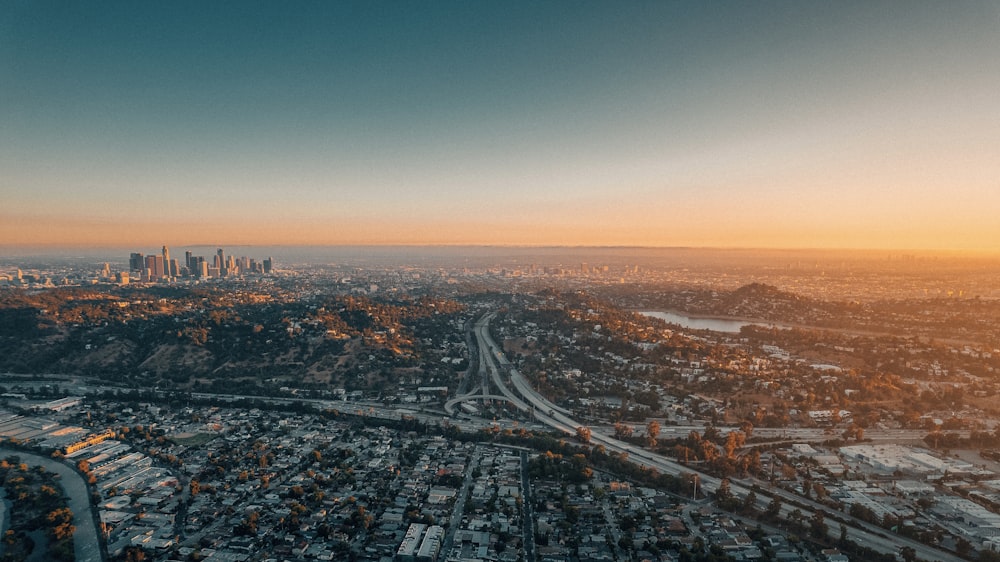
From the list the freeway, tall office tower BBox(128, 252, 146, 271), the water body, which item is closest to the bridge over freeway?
the freeway

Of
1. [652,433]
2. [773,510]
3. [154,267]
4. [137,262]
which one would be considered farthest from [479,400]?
[137,262]

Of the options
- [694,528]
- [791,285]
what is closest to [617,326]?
[694,528]

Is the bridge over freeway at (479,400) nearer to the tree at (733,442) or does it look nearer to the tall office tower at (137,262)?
the tree at (733,442)

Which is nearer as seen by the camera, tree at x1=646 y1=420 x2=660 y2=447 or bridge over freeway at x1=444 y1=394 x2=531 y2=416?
tree at x1=646 y1=420 x2=660 y2=447

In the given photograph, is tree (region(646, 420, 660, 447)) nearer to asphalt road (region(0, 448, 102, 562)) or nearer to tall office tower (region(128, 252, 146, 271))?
asphalt road (region(0, 448, 102, 562))

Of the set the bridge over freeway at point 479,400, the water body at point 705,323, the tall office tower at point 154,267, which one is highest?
the tall office tower at point 154,267

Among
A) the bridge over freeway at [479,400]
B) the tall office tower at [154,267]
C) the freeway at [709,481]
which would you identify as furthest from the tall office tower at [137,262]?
the bridge over freeway at [479,400]
